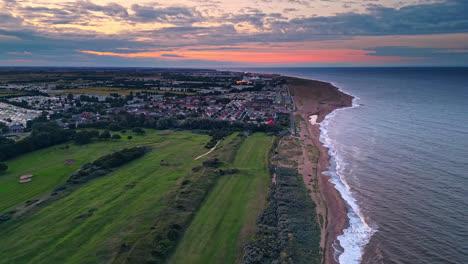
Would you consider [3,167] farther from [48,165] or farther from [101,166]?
[101,166]

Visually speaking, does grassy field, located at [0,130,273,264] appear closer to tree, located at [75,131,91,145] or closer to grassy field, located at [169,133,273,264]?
grassy field, located at [169,133,273,264]

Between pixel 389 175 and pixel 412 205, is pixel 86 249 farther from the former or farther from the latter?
pixel 389 175

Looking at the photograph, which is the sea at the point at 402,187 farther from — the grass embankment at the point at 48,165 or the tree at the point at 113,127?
the tree at the point at 113,127

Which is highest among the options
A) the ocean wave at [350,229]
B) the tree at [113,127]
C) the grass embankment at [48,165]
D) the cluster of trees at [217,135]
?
the tree at [113,127]

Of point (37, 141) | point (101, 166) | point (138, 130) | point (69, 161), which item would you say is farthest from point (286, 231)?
point (37, 141)

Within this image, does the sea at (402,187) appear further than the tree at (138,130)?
No

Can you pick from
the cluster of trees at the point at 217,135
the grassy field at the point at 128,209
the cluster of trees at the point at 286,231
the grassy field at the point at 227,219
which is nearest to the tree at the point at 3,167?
the grassy field at the point at 128,209
